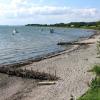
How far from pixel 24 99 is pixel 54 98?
268 cm

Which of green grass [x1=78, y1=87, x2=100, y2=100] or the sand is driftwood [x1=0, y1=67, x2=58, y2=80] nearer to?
the sand

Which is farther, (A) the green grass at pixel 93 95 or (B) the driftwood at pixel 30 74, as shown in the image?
(B) the driftwood at pixel 30 74

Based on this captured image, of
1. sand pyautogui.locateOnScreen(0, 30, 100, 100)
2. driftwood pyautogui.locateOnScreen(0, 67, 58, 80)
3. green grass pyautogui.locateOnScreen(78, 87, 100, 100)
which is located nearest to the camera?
green grass pyautogui.locateOnScreen(78, 87, 100, 100)

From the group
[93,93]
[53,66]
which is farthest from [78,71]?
[93,93]

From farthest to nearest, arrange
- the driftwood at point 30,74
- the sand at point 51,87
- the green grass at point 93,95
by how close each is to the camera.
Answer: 1. the driftwood at point 30,74
2. the sand at point 51,87
3. the green grass at point 93,95

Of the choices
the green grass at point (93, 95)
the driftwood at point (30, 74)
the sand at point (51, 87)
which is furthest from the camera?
the driftwood at point (30, 74)

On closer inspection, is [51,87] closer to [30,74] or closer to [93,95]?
[30,74]

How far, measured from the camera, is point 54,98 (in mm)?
22047

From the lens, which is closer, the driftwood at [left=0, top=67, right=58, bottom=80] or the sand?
the sand

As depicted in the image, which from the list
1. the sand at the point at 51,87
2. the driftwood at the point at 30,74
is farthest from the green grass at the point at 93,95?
the driftwood at the point at 30,74

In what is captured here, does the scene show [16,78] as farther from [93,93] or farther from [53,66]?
[93,93]

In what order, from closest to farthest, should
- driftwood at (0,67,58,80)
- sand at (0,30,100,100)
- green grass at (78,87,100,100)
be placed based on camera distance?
green grass at (78,87,100,100) → sand at (0,30,100,100) → driftwood at (0,67,58,80)

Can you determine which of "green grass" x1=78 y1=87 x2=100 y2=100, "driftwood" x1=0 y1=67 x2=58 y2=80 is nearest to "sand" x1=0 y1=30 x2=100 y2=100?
"driftwood" x1=0 y1=67 x2=58 y2=80

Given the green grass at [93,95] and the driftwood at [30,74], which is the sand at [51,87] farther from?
the green grass at [93,95]
